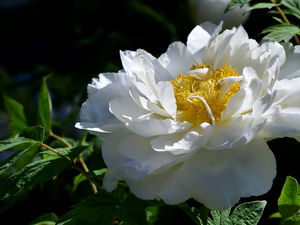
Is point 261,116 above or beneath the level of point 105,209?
above

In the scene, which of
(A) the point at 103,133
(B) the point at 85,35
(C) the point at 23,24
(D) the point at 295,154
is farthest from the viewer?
(C) the point at 23,24

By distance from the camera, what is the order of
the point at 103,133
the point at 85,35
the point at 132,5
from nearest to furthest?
1. the point at 103,133
2. the point at 132,5
3. the point at 85,35

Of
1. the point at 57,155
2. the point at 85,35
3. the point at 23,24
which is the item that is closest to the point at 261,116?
the point at 57,155

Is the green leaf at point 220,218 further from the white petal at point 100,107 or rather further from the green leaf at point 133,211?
the white petal at point 100,107

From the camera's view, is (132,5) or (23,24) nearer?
(132,5)

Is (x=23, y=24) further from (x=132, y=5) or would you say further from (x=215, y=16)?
(x=215, y=16)

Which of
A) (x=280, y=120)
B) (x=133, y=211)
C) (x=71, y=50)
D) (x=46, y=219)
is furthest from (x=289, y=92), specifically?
(x=71, y=50)

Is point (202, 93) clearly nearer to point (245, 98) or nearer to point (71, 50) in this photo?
point (245, 98)
